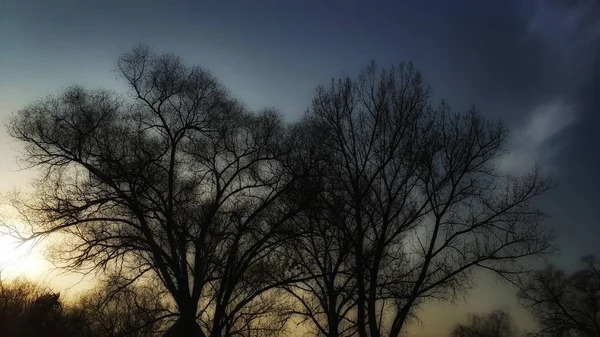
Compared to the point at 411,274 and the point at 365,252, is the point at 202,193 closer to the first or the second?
the point at 365,252

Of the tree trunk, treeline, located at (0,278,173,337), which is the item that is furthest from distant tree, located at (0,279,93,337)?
the tree trunk

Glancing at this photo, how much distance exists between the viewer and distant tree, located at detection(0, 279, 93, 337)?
29.3 meters

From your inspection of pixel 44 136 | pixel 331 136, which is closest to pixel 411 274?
pixel 331 136

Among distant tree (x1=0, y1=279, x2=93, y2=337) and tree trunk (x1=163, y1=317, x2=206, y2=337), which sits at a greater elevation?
distant tree (x1=0, y1=279, x2=93, y2=337)

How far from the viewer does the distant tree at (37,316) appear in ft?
96.0

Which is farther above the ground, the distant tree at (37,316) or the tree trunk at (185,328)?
the distant tree at (37,316)

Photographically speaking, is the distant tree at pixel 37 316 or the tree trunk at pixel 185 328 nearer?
the tree trunk at pixel 185 328

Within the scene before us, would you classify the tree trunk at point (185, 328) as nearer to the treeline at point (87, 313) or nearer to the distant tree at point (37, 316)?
the treeline at point (87, 313)

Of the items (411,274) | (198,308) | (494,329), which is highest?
(494,329)

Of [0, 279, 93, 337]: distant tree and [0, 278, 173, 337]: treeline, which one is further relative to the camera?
[0, 279, 93, 337]: distant tree

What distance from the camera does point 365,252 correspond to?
2155cm

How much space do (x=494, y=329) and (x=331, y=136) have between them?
137ft

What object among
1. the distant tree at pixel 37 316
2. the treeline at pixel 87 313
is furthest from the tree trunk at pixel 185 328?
the distant tree at pixel 37 316

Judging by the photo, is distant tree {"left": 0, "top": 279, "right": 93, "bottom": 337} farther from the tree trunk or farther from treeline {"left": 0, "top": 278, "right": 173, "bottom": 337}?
the tree trunk
